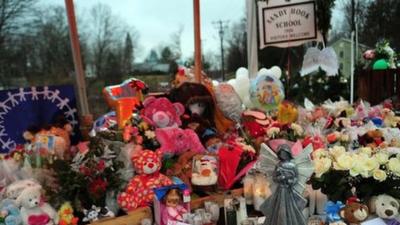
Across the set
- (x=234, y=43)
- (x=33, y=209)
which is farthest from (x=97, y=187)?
(x=234, y=43)

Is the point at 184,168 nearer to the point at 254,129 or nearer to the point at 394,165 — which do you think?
the point at 254,129

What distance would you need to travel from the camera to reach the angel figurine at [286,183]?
52.1 inches

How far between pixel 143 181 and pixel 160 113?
48 cm

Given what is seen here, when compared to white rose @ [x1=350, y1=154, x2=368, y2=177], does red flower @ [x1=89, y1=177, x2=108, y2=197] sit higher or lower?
lower

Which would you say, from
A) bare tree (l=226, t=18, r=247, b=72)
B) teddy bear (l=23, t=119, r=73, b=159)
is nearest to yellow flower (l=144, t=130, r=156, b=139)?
teddy bear (l=23, t=119, r=73, b=159)

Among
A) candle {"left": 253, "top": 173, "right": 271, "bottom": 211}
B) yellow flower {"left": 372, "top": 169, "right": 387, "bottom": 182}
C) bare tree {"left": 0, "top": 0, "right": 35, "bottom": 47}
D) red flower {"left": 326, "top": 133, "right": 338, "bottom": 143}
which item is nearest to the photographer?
yellow flower {"left": 372, "top": 169, "right": 387, "bottom": 182}

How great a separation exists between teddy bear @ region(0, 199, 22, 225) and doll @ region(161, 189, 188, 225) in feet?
2.03

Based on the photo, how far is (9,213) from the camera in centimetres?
163

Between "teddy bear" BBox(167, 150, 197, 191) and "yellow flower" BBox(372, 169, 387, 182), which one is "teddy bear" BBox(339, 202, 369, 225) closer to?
"yellow flower" BBox(372, 169, 387, 182)

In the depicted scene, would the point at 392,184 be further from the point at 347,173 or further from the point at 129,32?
the point at 129,32

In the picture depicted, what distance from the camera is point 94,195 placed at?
1.74 m

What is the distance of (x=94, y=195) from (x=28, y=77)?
4683 millimetres

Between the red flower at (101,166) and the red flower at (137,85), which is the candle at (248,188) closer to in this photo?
the red flower at (101,166)

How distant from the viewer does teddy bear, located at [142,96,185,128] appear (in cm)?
222
